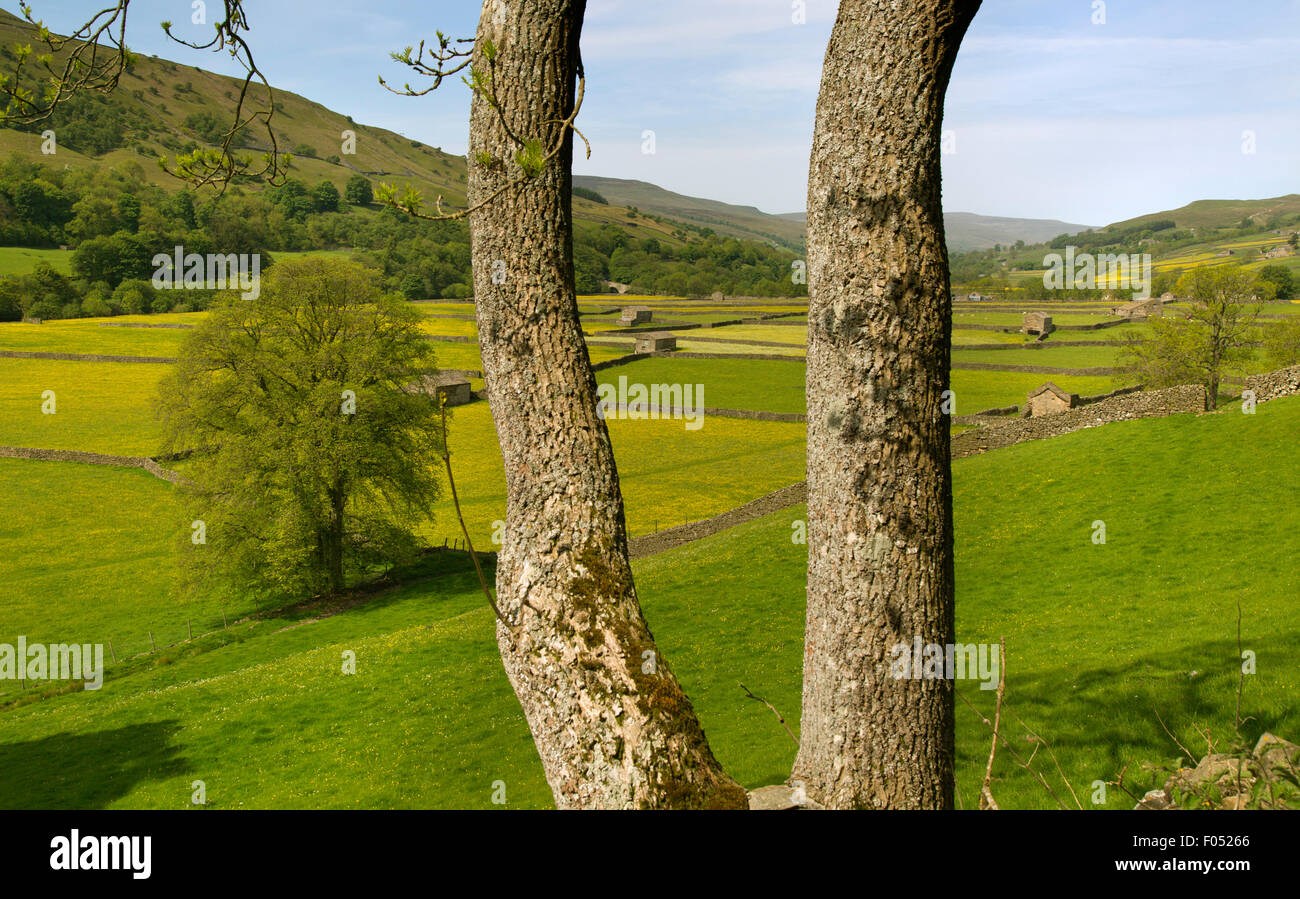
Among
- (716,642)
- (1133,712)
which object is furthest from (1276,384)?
(1133,712)

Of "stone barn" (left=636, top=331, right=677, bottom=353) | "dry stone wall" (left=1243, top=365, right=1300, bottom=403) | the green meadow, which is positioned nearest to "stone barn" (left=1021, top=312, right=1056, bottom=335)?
"stone barn" (left=636, top=331, right=677, bottom=353)

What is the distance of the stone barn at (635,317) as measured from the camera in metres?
87.2

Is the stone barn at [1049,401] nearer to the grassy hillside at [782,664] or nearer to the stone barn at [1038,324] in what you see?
the grassy hillside at [782,664]

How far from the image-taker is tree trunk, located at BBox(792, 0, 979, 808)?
3385mm

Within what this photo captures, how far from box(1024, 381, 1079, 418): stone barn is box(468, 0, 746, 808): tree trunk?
127ft

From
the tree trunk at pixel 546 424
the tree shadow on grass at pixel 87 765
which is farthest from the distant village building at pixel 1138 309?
the tree trunk at pixel 546 424

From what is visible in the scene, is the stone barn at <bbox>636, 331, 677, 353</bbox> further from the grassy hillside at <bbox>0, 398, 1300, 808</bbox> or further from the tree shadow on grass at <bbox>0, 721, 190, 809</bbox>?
the tree shadow on grass at <bbox>0, 721, 190, 809</bbox>

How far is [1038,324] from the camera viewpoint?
258 feet

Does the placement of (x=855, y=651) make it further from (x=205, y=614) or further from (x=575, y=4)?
(x=205, y=614)

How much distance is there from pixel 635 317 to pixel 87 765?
74.8 m

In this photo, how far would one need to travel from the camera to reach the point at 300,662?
69.5ft

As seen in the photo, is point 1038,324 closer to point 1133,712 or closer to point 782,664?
point 782,664
